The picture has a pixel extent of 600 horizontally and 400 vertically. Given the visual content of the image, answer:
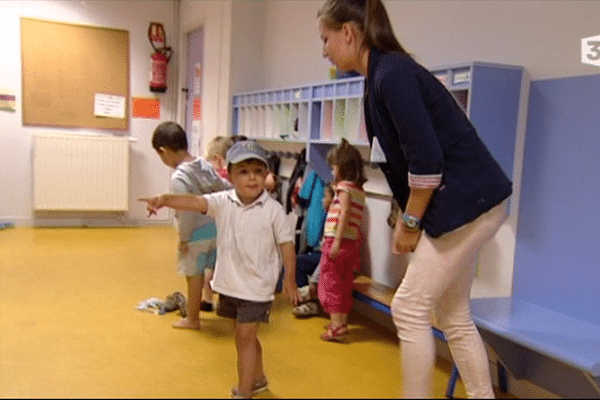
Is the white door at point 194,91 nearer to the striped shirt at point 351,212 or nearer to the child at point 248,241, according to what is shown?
the striped shirt at point 351,212

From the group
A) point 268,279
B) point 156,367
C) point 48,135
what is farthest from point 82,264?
point 156,367

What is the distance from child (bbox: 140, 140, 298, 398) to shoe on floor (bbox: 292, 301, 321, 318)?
1347 millimetres

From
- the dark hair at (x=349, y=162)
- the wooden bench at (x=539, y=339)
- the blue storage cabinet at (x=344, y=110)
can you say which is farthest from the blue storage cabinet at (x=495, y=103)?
the dark hair at (x=349, y=162)

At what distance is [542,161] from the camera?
2.27m

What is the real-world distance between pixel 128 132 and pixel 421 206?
5.44 meters

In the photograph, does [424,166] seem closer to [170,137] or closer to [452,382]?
[452,382]

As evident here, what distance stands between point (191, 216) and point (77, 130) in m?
3.66

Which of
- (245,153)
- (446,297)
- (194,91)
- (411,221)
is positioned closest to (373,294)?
(245,153)

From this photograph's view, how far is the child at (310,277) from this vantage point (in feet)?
10.5

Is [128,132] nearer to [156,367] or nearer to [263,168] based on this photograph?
[263,168]

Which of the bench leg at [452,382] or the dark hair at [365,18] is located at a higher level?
the dark hair at [365,18]

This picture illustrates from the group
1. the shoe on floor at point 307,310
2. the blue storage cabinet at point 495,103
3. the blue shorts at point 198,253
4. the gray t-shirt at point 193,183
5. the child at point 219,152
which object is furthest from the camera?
the child at point 219,152

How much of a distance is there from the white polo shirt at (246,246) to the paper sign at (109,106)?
4.65 m

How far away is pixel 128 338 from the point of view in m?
1.69
